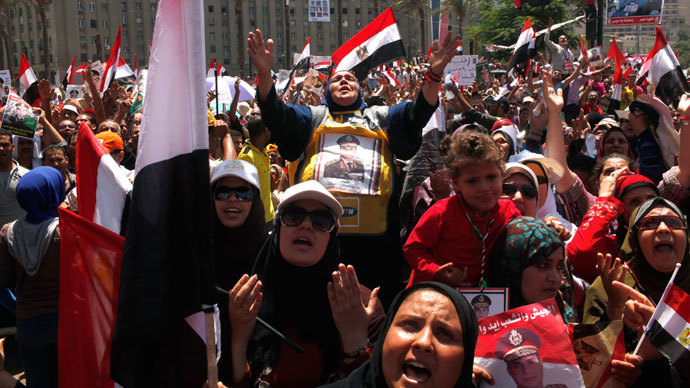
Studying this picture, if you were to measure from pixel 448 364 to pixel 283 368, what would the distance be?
818 mm

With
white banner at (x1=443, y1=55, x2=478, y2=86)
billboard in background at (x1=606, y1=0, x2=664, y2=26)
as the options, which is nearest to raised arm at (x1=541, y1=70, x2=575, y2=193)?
white banner at (x1=443, y1=55, x2=478, y2=86)

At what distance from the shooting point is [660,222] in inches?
117

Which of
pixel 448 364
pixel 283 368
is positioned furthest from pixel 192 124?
pixel 448 364

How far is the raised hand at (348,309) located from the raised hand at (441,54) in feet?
5.14

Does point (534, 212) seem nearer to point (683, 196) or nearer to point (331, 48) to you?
point (683, 196)

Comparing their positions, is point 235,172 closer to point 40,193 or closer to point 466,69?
point 40,193

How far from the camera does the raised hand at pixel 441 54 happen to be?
11.9ft

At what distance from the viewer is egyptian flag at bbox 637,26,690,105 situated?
22.6 feet

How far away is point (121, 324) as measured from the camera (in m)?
2.24

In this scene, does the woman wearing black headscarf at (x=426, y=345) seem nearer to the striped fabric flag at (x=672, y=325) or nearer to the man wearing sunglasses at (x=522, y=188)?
the striped fabric flag at (x=672, y=325)

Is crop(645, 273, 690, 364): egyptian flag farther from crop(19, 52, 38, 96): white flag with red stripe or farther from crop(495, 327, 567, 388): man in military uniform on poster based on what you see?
crop(19, 52, 38, 96): white flag with red stripe

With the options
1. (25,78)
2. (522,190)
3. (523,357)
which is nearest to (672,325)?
(523,357)

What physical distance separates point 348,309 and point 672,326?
122 centimetres

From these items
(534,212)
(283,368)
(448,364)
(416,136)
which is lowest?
(283,368)
